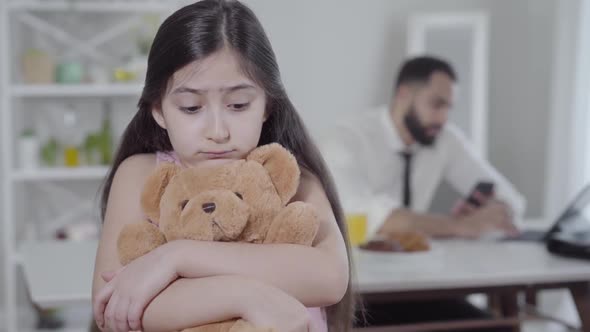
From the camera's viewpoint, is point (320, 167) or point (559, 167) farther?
point (559, 167)

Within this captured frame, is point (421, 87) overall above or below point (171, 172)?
below

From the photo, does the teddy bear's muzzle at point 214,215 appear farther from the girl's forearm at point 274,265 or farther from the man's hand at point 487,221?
the man's hand at point 487,221

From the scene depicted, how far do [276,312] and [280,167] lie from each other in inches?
5.5

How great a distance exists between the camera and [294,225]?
2.37ft

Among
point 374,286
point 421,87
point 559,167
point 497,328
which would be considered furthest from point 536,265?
point 559,167

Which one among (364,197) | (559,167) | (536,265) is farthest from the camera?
(559,167)

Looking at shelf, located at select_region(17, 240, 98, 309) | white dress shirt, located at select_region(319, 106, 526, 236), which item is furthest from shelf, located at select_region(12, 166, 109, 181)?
shelf, located at select_region(17, 240, 98, 309)

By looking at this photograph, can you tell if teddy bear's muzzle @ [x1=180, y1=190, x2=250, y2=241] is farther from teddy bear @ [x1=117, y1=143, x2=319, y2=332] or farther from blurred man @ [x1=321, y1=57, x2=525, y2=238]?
blurred man @ [x1=321, y1=57, x2=525, y2=238]

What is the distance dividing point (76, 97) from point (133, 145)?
8.96 ft

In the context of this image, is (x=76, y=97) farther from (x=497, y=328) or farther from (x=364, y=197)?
(x=497, y=328)

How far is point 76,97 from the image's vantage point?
11.5ft

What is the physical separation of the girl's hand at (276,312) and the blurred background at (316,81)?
101 inches

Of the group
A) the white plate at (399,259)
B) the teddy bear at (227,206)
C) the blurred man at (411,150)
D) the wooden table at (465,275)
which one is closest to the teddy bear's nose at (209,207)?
the teddy bear at (227,206)

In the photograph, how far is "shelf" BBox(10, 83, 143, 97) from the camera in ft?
10.3
